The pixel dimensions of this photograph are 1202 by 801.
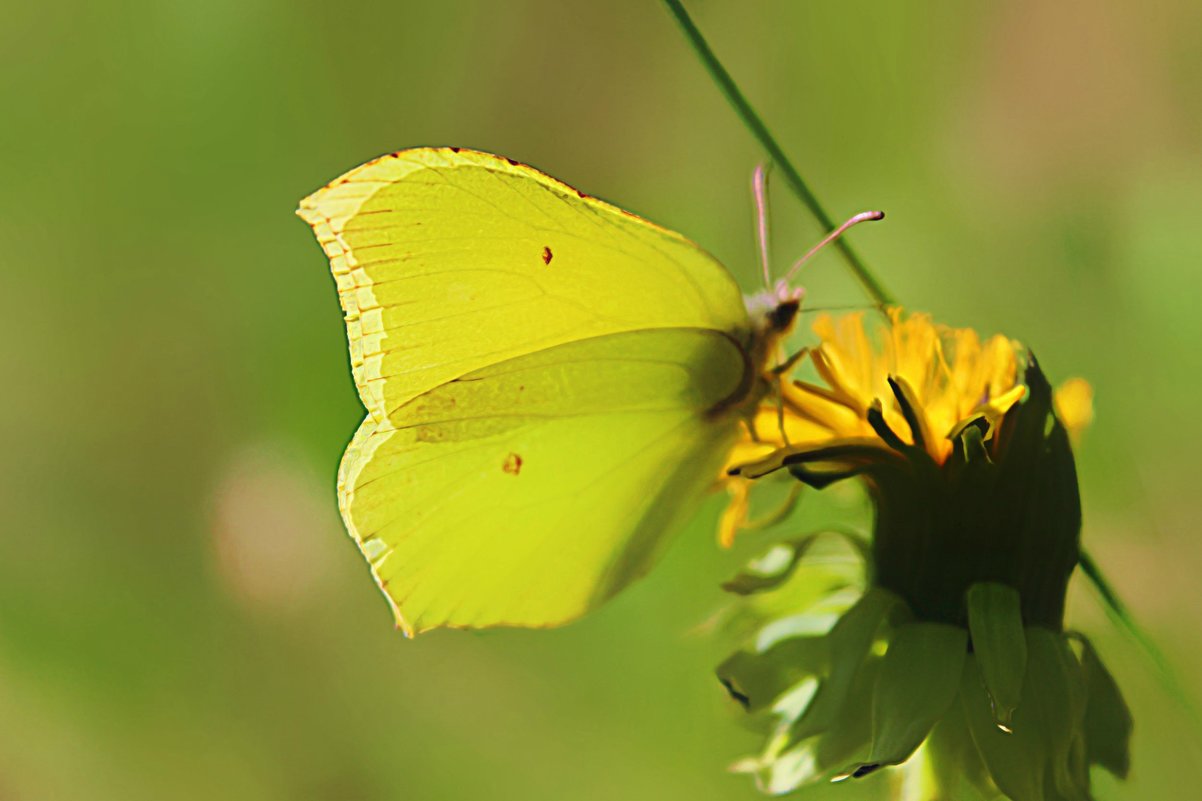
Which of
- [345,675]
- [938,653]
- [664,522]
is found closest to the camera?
[938,653]

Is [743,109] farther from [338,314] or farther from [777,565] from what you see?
[338,314]

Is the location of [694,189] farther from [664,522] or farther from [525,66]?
[664,522]

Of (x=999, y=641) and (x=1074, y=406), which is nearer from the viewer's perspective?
(x=999, y=641)

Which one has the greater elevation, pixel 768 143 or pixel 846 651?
pixel 768 143

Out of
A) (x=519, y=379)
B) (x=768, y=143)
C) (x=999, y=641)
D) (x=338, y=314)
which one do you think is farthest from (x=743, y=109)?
(x=338, y=314)

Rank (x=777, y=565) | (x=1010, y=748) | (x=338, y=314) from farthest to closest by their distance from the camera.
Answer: (x=338, y=314), (x=777, y=565), (x=1010, y=748)

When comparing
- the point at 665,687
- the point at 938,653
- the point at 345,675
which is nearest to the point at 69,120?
the point at 345,675

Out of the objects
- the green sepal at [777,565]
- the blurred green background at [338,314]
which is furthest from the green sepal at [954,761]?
the blurred green background at [338,314]
